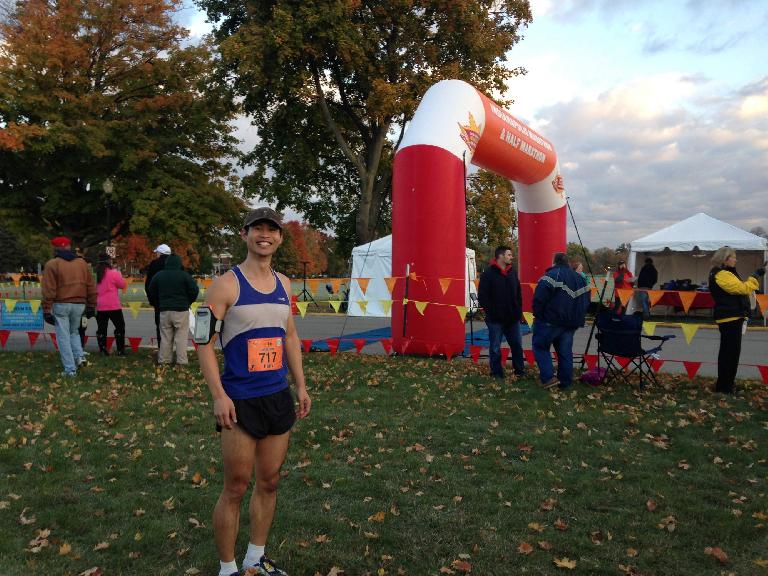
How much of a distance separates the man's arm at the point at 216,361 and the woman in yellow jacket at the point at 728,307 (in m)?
6.94

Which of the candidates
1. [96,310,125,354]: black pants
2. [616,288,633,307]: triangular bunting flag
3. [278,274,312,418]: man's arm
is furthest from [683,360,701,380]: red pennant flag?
[96,310,125,354]: black pants

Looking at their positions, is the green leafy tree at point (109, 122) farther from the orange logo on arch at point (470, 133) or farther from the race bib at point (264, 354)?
the race bib at point (264, 354)

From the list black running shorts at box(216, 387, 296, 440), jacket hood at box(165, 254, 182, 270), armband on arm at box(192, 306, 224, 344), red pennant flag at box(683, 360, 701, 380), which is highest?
jacket hood at box(165, 254, 182, 270)

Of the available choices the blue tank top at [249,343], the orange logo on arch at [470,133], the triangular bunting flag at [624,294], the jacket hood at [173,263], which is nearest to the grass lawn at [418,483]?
the blue tank top at [249,343]

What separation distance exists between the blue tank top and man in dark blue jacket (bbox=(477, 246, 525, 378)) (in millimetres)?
5984

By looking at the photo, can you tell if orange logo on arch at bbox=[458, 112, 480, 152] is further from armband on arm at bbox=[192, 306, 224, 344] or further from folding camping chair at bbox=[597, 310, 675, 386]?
armband on arm at bbox=[192, 306, 224, 344]

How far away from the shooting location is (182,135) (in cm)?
2484

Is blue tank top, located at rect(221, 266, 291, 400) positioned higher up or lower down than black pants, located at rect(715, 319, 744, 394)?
higher up

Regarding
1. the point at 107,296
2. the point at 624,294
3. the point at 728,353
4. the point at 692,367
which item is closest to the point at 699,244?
the point at 624,294

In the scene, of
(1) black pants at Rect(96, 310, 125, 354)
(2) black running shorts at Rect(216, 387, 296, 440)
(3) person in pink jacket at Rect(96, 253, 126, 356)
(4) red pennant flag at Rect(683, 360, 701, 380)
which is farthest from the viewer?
(1) black pants at Rect(96, 310, 125, 354)

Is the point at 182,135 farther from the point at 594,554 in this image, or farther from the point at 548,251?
the point at 594,554

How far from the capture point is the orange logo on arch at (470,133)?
11.4m

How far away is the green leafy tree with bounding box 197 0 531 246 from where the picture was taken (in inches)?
799

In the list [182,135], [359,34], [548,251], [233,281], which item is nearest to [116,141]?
[182,135]
